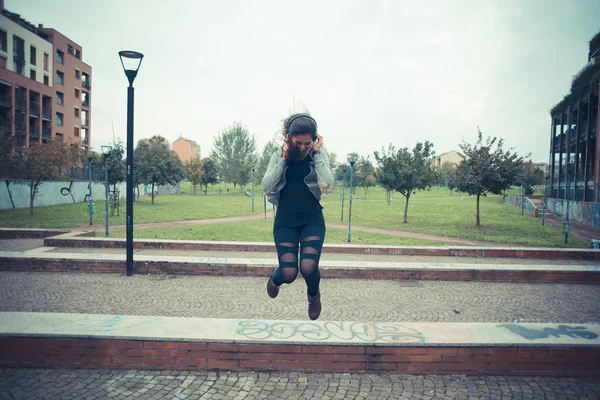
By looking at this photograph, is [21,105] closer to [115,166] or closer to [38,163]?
[115,166]

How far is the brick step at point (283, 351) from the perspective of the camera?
428 cm

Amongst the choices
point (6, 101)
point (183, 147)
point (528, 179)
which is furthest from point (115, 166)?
point (183, 147)

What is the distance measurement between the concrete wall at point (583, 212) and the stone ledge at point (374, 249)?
1607cm

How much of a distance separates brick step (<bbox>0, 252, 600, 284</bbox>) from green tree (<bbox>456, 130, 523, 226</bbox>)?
1193cm

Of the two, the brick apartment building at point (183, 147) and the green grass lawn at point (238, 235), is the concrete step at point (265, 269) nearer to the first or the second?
the green grass lawn at point (238, 235)

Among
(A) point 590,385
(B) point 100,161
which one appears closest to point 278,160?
(A) point 590,385

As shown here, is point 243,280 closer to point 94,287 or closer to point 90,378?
point 94,287

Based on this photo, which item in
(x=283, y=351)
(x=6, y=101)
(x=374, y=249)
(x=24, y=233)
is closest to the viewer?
(x=283, y=351)

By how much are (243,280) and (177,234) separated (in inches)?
344

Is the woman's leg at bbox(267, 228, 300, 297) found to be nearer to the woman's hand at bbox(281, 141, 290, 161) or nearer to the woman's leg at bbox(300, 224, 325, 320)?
the woman's leg at bbox(300, 224, 325, 320)

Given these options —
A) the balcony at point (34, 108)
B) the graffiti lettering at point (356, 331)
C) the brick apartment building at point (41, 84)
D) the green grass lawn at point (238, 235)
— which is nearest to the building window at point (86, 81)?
the brick apartment building at point (41, 84)

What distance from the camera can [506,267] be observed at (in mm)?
9367

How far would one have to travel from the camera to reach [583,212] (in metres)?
27.9

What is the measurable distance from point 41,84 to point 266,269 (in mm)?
44976
